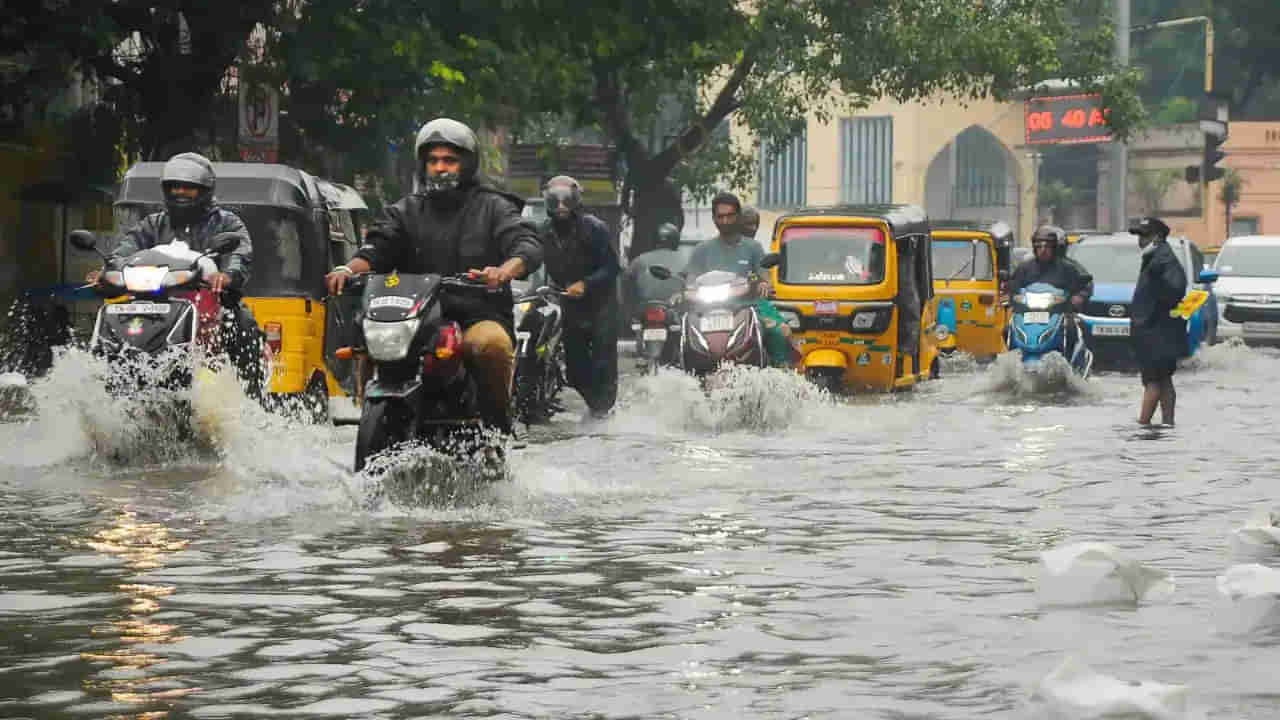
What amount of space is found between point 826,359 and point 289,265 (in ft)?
21.5

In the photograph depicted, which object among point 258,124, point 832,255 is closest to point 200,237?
point 258,124

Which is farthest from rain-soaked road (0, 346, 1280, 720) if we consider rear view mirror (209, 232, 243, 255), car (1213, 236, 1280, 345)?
car (1213, 236, 1280, 345)

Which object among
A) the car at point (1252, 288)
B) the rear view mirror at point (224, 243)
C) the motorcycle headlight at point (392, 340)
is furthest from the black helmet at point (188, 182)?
the car at point (1252, 288)

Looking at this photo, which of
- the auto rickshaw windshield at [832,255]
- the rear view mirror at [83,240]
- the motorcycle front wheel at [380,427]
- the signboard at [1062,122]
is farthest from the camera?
the signboard at [1062,122]

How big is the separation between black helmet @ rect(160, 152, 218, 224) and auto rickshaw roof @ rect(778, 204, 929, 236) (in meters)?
9.96

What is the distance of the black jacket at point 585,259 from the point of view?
58.2 feet

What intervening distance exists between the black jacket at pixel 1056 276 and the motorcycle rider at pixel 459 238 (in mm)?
12884

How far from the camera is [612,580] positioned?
343 inches

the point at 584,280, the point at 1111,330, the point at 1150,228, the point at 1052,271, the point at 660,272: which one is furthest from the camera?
the point at 1111,330

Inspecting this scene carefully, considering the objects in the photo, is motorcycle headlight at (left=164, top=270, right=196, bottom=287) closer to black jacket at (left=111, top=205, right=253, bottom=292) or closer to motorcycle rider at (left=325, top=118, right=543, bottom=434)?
black jacket at (left=111, top=205, right=253, bottom=292)

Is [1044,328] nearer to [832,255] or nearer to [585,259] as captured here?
[832,255]

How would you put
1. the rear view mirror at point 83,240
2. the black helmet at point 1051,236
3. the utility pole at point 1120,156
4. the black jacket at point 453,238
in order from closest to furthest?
1. the black jacket at point 453,238
2. the rear view mirror at point 83,240
3. the black helmet at point 1051,236
4. the utility pole at point 1120,156

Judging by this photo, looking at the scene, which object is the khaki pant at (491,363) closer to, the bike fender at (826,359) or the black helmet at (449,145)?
the black helmet at (449,145)

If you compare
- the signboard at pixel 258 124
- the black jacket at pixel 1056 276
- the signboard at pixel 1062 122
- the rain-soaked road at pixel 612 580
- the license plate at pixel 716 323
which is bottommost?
the rain-soaked road at pixel 612 580
